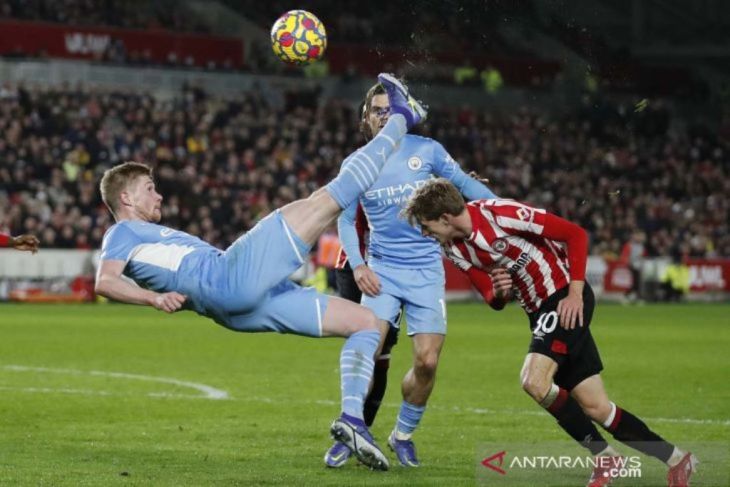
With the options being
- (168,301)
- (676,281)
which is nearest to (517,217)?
(168,301)

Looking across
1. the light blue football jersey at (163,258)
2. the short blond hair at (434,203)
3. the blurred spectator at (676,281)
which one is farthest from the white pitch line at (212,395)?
the blurred spectator at (676,281)

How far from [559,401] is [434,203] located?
1.27 meters

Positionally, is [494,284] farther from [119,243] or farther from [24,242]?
[24,242]

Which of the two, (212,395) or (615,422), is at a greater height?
(615,422)

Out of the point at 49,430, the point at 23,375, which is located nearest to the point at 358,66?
the point at 23,375

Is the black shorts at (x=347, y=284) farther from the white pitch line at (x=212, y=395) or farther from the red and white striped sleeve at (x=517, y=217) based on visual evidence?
the white pitch line at (x=212, y=395)

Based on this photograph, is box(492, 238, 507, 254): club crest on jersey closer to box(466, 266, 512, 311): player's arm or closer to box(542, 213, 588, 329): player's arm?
box(466, 266, 512, 311): player's arm

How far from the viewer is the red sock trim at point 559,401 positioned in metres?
7.52

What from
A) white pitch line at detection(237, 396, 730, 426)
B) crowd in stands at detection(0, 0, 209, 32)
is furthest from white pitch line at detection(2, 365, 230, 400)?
crowd in stands at detection(0, 0, 209, 32)

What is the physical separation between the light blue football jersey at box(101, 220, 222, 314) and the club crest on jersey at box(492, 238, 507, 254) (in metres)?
1.55

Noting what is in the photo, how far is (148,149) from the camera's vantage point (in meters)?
34.2

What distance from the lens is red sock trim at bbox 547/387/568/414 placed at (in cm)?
752

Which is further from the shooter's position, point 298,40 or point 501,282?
point 298,40

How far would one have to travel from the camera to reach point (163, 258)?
7809 mm
